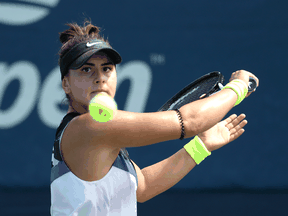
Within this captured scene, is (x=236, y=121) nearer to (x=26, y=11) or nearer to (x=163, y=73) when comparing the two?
(x=163, y=73)

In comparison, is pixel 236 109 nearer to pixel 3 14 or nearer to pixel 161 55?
pixel 161 55

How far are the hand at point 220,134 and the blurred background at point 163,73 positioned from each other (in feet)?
9.24

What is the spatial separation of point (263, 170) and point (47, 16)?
407 cm

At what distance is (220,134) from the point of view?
1.92 meters

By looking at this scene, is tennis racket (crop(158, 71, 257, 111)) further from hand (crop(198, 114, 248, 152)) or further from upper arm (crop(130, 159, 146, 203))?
upper arm (crop(130, 159, 146, 203))

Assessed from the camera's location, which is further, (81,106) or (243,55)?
(243,55)

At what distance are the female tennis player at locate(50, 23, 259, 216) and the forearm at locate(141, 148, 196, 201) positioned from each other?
28 centimetres

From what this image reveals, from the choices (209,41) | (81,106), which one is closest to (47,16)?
(209,41)

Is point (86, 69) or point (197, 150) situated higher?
point (86, 69)

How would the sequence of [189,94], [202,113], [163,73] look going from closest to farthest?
[202,113]
[189,94]
[163,73]

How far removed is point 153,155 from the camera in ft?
15.8

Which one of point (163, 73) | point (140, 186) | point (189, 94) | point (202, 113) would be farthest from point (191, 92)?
point (163, 73)

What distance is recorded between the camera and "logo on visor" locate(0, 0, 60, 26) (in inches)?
191

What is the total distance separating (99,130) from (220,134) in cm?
95
